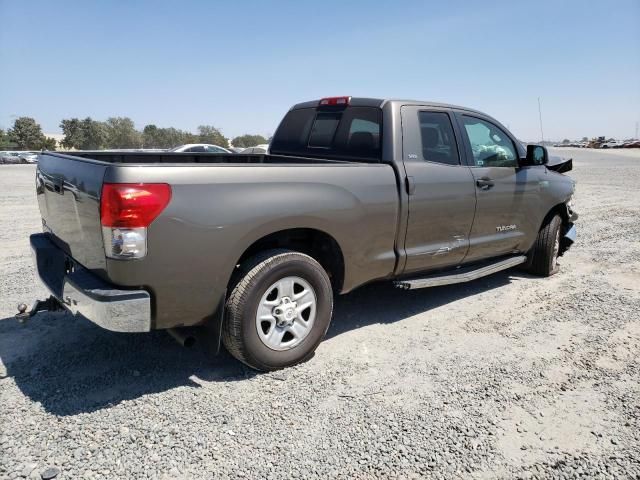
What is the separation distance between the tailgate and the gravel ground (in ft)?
2.83

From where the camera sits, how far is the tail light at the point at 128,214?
2.64 metres

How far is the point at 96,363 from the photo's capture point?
136 inches

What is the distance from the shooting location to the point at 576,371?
3.54 meters

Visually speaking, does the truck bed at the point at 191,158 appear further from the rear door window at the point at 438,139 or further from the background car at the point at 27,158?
the background car at the point at 27,158

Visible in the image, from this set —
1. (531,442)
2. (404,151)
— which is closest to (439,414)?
(531,442)

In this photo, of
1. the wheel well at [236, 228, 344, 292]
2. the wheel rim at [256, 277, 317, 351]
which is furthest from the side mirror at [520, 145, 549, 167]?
the wheel rim at [256, 277, 317, 351]

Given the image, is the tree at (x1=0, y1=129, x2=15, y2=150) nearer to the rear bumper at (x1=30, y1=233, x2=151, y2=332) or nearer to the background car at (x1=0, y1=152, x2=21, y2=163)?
the background car at (x1=0, y1=152, x2=21, y2=163)

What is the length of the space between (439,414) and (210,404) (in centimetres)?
141

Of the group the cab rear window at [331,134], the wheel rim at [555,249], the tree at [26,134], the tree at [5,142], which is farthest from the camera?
the tree at [26,134]

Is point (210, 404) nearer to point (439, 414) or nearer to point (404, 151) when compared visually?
point (439, 414)

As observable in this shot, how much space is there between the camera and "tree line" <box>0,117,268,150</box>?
2874 inches

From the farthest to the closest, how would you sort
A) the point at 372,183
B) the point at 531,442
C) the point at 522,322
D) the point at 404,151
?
the point at 522,322
the point at 404,151
the point at 372,183
the point at 531,442

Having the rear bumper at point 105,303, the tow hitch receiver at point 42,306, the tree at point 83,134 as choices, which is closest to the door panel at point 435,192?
the rear bumper at point 105,303

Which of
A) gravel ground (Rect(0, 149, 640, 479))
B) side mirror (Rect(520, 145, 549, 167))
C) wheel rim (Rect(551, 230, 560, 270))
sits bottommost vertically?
gravel ground (Rect(0, 149, 640, 479))
